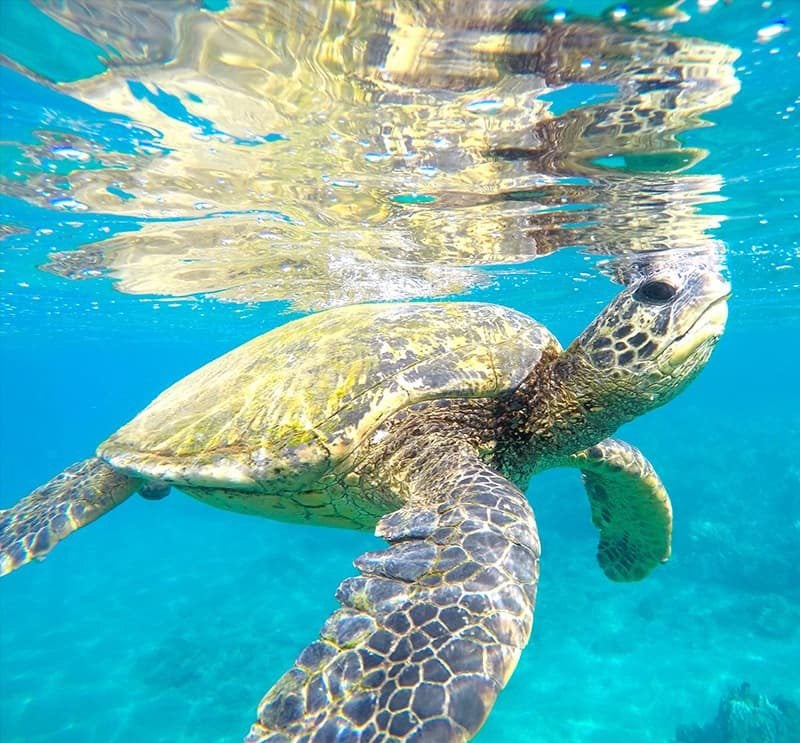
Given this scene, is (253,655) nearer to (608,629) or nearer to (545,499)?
(608,629)

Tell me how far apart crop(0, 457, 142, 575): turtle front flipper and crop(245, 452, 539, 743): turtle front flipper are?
412 centimetres

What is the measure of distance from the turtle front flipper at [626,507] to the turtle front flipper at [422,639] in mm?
3089

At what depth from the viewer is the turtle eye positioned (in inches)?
153

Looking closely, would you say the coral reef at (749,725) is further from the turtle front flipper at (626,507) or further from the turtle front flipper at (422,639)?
the turtle front flipper at (422,639)

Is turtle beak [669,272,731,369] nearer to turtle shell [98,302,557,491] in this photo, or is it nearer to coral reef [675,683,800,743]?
turtle shell [98,302,557,491]

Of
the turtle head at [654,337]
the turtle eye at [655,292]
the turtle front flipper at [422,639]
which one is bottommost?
the turtle front flipper at [422,639]

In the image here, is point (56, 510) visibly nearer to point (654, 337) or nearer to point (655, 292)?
point (654, 337)

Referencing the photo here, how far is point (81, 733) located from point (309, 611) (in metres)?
7.23

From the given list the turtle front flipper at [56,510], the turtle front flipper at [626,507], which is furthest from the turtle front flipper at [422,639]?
the turtle front flipper at [56,510]

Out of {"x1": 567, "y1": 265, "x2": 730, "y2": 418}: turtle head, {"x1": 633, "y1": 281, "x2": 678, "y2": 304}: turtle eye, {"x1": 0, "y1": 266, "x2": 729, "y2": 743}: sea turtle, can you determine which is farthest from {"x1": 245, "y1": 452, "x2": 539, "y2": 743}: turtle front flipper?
{"x1": 633, "y1": 281, "x2": 678, "y2": 304}: turtle eye

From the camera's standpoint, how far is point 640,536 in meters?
6.57

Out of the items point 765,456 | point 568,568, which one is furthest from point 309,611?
point 765,456

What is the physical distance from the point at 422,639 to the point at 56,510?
5155 mm

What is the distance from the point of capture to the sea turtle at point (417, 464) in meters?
2.45
